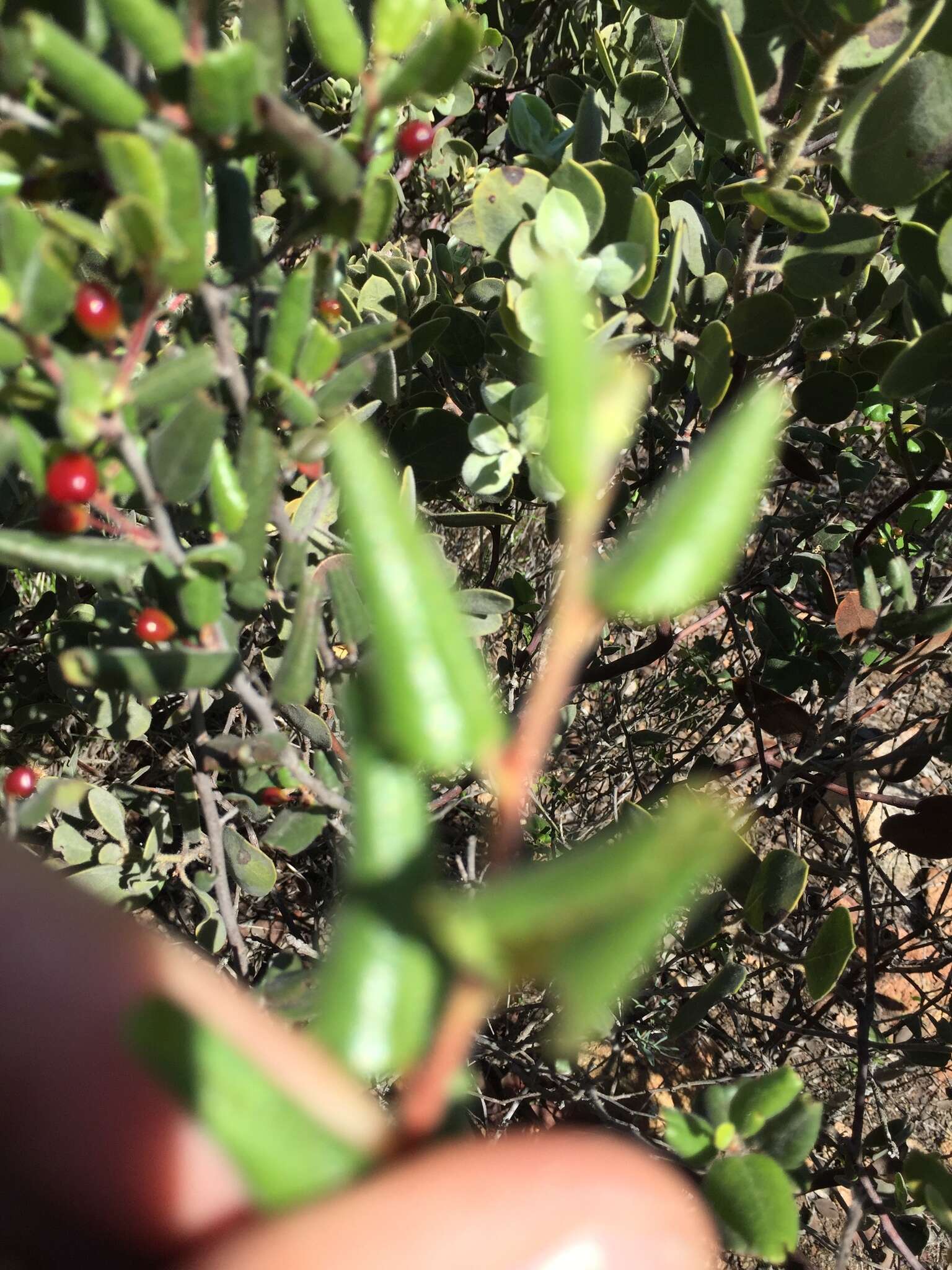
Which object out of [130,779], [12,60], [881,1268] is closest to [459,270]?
[12,60]

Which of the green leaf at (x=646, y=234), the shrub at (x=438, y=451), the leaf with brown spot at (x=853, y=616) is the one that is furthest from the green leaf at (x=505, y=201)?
the leaf with brown spot at (x=853, y=616)

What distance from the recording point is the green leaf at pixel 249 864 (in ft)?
4.19

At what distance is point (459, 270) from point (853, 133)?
0.89 metres

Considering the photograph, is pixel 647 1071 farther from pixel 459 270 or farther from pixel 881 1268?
pixel 459 270

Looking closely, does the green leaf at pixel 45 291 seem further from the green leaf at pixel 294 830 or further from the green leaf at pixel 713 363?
the green leaf at pixel 713 363

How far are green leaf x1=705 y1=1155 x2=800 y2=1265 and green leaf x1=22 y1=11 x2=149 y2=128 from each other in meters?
1.03

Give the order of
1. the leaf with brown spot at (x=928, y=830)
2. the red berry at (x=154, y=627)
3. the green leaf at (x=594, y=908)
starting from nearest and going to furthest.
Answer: the green leaf at (x=594, y=908) → the red berry at (x=154, y=627) → the leaf with brown spot at (x=928, y=830)

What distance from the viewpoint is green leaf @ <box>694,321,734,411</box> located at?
1.01 m

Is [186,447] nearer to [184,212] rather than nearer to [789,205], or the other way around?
[184,212]

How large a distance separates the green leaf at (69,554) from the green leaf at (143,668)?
→ 0.06 metres

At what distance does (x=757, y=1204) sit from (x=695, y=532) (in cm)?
75

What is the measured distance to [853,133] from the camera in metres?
0.91

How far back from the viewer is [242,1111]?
408 millimetres

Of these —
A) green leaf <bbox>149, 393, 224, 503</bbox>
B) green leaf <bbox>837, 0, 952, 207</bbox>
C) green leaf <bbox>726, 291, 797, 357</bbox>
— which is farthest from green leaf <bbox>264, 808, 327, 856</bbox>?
green leaf <bbox>837, 0, 952, 207</bbox>
